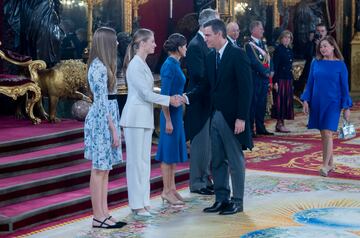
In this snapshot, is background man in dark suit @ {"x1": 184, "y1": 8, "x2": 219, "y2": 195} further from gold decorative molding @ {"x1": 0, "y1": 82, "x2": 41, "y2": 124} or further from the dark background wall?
the dark background wall

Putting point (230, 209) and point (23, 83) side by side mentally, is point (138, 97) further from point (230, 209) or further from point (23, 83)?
point (23, 83)

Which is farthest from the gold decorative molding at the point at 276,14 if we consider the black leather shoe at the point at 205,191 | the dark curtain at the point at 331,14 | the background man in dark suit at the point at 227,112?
the background man in dark suit at the point at 227,112

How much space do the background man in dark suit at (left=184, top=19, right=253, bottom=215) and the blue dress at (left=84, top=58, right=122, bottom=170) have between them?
3.11ft

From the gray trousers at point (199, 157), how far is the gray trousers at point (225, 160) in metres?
0.72

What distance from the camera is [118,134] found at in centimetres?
580

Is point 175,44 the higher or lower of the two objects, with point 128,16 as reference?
lower

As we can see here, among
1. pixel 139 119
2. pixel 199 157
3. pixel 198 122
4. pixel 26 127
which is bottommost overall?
pixel 199 157

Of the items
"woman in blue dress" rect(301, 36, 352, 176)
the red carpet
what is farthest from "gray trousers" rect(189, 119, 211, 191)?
the red carpet

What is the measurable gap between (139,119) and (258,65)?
179 inches

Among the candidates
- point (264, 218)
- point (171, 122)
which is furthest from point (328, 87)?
point (264, 218)

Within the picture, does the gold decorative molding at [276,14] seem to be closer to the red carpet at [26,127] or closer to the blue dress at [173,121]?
the red carpet at [26,127]

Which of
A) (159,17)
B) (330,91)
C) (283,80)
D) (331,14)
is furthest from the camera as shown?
(331,14)

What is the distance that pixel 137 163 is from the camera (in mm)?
6090

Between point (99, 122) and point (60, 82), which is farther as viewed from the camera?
point (60, 82)
